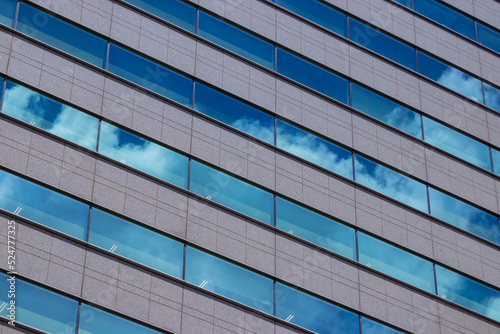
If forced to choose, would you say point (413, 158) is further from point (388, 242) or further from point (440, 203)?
point (388, 242)

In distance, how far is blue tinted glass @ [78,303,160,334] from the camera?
25.1 m

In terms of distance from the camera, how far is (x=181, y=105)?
99.2 feet

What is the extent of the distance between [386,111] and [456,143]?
3.15 m

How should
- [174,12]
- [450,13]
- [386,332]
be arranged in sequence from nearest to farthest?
1. [386,332]
2. [174,12]
3. [450,13]

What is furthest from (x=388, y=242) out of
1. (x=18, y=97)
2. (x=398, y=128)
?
(x=18, y=97)

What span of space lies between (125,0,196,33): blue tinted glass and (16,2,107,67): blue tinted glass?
2541 millimetres

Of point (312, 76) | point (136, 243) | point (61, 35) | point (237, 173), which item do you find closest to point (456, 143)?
point (312, 76)

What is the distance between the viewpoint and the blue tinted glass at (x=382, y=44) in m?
36.4

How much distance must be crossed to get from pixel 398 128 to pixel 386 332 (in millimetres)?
8333

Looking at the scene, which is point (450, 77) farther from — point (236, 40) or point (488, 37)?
point (236, 40)

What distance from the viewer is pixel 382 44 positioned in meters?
36.8

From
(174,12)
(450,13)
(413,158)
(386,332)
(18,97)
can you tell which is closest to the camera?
(18,97)

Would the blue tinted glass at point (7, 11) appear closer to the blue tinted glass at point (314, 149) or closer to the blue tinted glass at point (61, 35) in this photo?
the blue tinted glass at point (61, 35)

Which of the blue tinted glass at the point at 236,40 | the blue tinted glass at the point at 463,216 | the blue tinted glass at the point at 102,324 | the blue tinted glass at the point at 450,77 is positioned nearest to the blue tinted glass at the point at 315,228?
the blue tinted glass at the point at 463,216
